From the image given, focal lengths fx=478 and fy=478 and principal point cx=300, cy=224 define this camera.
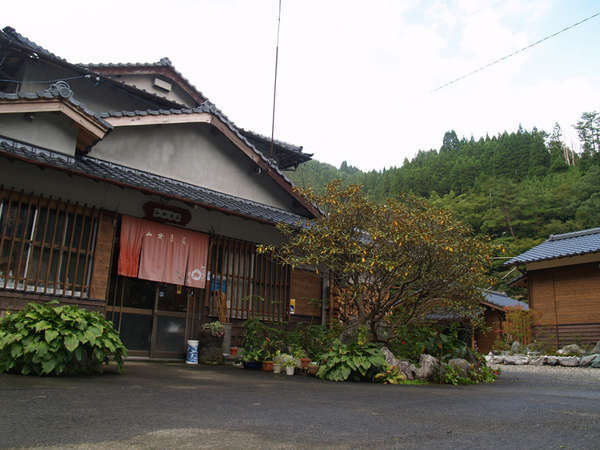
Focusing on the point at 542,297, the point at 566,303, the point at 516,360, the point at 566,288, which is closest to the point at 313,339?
the point at 516,360

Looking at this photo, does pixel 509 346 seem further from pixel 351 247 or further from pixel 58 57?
pixel 58 57

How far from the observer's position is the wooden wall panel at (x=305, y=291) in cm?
1301

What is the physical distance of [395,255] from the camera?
9234 mm

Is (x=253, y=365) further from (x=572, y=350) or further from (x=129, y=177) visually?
(x=572, y=350)

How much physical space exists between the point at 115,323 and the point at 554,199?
38692mm

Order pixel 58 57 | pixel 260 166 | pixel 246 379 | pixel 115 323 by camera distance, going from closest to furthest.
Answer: pixel 246 379
pixel 115 323
pixel 58 57
pixel 260 166

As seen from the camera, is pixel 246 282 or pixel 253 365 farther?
pixel 246 282

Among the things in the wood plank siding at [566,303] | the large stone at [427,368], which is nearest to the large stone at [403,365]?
the large stone at [427,368]

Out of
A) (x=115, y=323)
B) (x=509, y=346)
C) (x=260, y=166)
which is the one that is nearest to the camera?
(x=115, y=323)

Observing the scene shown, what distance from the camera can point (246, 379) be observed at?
7875 millimetres

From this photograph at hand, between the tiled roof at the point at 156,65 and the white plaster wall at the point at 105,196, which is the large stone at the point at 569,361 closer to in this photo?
the white plaster wall at the point at 105,196

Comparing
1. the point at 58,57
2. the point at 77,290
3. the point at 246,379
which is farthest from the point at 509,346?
the point at 58,57

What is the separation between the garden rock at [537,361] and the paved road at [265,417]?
1120 centimetres

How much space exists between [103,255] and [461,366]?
7.53 meters
